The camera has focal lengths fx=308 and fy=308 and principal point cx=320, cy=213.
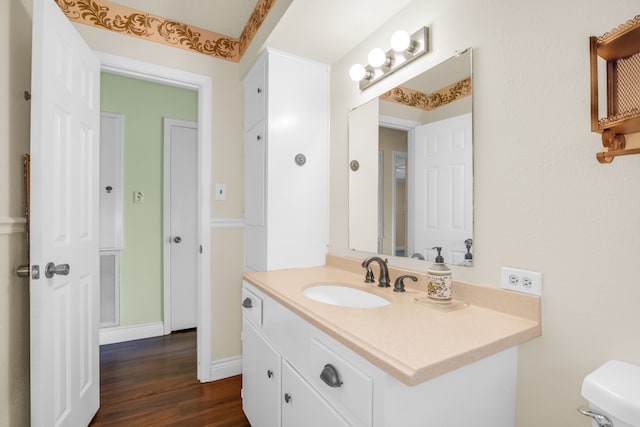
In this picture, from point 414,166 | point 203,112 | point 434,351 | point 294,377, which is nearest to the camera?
point 434,351

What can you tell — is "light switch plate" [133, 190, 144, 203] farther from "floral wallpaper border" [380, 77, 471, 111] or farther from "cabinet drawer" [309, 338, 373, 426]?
"cabinet drawer" [309, 338, 373, 426]

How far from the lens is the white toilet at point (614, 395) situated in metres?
0.61

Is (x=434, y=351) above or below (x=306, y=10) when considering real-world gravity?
below

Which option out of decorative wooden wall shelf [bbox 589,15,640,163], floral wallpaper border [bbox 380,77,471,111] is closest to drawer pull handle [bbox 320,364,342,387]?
decorative wooden wall shelf [bbox 589,15,640,163]

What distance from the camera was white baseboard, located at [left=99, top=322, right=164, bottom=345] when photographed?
2.71 m

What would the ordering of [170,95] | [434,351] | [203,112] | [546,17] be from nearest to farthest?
1. [434,351]
2. [546,17]
3. [203,112]
4. [170,95]

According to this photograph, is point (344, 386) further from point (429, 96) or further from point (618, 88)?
point (429, 96)

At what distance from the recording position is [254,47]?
1.90 meters

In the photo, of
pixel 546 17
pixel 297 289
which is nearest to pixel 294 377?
pixel 297 289

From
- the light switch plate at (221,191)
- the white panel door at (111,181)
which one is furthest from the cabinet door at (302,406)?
the white panel door at (111,181)

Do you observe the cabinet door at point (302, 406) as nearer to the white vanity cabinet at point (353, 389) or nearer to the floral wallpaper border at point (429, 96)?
the white vanity cabinet at point (353, 389)

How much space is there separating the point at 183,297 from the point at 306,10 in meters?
2.71

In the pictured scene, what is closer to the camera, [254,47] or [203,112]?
[254,47]

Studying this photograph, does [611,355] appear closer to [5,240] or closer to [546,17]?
[546,17]
